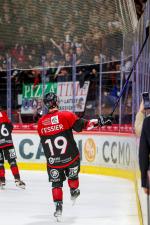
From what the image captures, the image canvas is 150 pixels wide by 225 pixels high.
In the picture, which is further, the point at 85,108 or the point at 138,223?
the point at 85,108

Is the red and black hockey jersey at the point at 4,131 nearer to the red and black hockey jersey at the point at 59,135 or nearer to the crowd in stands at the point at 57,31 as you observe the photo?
the crowd in stands at the point at 57,31

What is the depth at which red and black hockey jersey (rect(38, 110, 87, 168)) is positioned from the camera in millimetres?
6980

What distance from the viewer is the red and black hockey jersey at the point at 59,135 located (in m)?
6.98

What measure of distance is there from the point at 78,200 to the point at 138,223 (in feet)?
7.67

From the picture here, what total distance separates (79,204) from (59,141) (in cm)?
160

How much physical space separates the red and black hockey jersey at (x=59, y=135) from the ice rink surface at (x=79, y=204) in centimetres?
61

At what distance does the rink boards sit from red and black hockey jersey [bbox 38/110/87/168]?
3208mm

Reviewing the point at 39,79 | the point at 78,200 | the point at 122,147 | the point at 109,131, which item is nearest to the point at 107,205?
the point at 78,200

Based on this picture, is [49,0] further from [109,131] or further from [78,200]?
[78,200]

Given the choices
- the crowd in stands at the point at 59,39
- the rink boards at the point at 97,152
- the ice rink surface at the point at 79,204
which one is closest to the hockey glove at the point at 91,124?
the ice rink surface at the point at 79,204

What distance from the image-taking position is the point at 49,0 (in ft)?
49.3

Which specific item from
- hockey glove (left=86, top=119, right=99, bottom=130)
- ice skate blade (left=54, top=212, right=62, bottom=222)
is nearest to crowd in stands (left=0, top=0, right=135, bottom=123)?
hockey glove (left=86, top=119, right=99, bottom=130)

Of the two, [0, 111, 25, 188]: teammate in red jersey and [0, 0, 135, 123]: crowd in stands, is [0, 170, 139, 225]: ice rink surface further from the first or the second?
[0, 0, 135, 123]: crowd in stands

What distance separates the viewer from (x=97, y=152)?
12.9m
